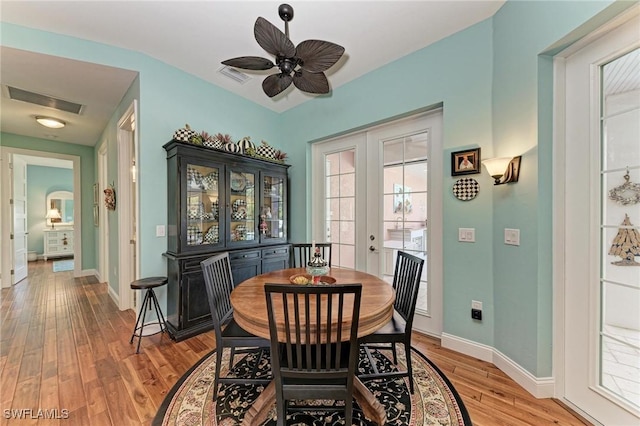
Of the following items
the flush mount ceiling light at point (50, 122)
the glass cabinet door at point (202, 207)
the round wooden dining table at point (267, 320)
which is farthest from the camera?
the flush mount ceiling light at point (50, 122)

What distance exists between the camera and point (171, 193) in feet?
8.87

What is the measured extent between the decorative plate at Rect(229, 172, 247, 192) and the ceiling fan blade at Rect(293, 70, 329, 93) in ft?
4.78

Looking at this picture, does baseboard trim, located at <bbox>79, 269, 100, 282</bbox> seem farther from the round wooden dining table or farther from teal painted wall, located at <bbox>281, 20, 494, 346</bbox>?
teal painted wall, located at <bbox>281, 20, 494, 346</bbox>

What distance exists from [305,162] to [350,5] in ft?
6.51

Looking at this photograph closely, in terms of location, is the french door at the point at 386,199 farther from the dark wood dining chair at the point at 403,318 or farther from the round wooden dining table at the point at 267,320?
the round wooden dining table at the point at 267,320

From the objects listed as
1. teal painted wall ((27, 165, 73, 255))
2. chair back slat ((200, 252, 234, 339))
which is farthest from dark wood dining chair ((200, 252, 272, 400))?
teal painted wall ((27, 165, 73, 255))

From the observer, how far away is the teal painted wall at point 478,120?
5.71ft

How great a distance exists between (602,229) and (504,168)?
2.24 feet

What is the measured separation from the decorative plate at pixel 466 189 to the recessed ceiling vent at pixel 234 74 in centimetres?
269

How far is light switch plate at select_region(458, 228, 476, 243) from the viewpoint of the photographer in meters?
2.23

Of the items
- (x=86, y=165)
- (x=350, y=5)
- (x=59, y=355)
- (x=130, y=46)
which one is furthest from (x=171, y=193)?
(x=86, y=165)

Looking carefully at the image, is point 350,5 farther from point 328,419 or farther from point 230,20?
point 328,419

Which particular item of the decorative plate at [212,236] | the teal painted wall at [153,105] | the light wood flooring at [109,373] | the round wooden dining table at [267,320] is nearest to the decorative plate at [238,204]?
the decorative plate at [212,236]

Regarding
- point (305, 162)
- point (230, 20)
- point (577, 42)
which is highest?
point (230, 20)
